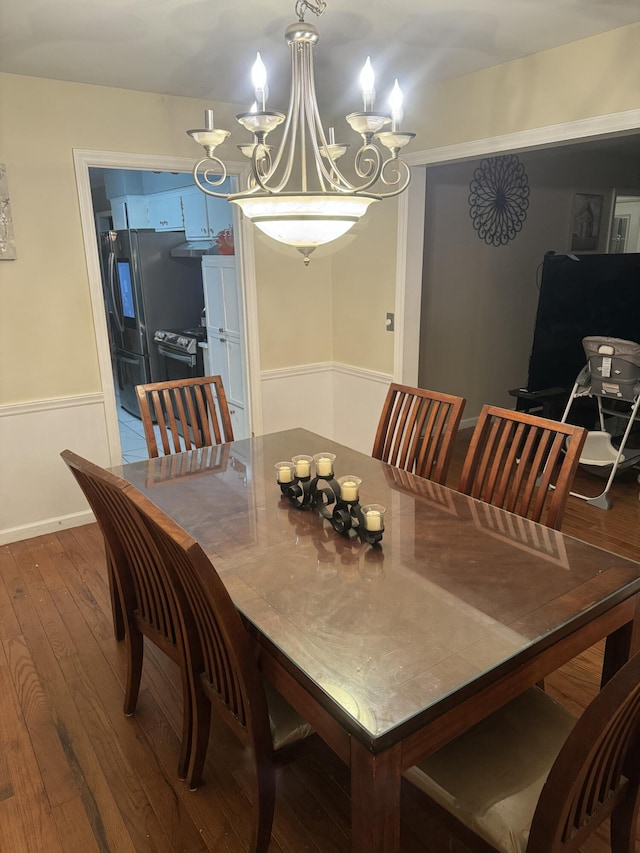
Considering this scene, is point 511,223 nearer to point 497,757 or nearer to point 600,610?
point 600,610

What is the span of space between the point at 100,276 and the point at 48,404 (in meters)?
0.78

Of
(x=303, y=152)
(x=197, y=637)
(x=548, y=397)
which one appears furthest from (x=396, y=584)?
(x=548, y=397)

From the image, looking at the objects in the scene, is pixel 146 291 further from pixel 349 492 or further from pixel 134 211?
pixel 349 492

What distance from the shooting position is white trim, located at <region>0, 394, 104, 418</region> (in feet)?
10.3

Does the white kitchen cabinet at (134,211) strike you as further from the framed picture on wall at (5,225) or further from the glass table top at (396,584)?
the glass table top at (396,584)

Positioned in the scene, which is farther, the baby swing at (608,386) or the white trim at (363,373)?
the white trim at (363,373)

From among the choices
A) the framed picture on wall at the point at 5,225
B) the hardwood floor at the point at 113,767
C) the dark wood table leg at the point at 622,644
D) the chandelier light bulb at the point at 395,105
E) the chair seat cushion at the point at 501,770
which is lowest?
the hardwood floor at the point at 113,767

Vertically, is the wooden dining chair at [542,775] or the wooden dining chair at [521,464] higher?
the wooden dining chair at [521,464]

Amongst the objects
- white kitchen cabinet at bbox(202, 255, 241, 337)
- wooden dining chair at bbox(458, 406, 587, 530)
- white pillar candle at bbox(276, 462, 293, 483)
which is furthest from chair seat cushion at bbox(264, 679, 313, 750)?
white kitchen cabinet at bbox(202, 255, 241, 337)

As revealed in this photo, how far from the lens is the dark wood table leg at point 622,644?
1526 millimetres

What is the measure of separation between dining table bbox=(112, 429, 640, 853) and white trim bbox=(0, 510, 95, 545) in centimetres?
160

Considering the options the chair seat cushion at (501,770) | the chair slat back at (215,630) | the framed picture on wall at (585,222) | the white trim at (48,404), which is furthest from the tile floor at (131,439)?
the framed picture on wall at (585,222)

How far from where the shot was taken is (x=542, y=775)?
1.26 m

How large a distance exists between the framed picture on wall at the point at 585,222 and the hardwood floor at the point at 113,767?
4.31 metres
